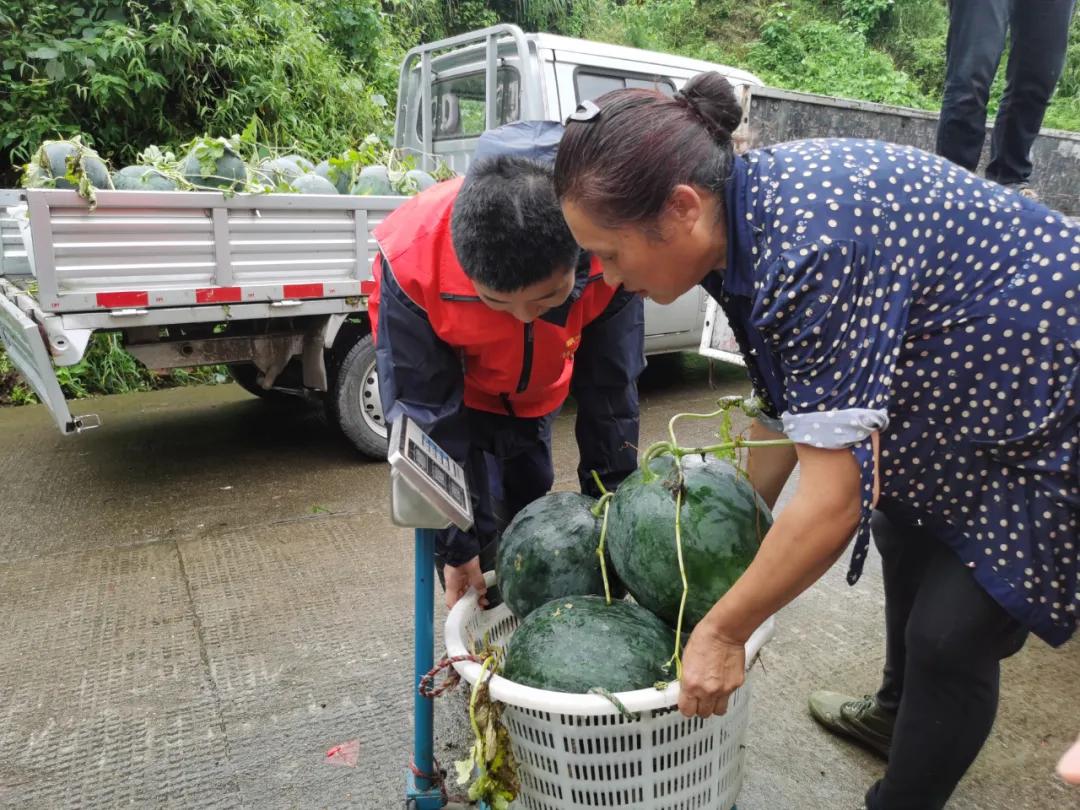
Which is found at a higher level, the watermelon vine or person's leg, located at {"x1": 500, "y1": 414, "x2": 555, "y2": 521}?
the watermelon vine

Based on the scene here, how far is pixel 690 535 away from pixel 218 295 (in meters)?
3.11

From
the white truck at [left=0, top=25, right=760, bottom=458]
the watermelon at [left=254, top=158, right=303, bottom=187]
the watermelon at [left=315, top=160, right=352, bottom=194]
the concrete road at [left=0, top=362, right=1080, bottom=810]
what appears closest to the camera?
the concrete road at [left=0, top=362, right=1080, bottom=810]

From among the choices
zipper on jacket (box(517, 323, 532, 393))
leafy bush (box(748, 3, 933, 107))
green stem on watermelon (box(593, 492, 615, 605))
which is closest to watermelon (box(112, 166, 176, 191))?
zipper on jacket (box(517, 323, 532, 393))

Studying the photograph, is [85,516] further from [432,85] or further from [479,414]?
[432,85]

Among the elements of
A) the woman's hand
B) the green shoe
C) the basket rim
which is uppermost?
the woman's hand

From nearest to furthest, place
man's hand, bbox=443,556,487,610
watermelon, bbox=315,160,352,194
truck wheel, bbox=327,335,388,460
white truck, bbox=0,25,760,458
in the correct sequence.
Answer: man's hand, bbox=443,556,487,610 < white truck, bbox=0,25,760,458 < truck wheel, bbox=327,335,388,460 < watermelon, bbox=315,160,352,194

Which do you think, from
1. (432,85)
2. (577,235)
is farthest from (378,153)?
(577,235)

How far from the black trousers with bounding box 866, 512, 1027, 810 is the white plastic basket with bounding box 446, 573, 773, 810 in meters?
0.30

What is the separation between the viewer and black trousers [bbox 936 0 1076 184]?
335cm

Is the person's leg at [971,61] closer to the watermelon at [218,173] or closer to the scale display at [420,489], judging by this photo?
the scale display at [420,489]

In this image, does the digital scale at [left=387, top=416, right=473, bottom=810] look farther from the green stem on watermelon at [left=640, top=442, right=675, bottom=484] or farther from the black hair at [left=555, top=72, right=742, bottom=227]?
the black hair at [left=555, top=72, right=742, bottom=227]

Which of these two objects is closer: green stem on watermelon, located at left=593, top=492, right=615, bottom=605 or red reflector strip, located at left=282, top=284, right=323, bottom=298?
green stem on watermelon, located at left=593, top=492, right=615, bottom=605

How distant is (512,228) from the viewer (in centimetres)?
161

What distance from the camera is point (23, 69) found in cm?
663
